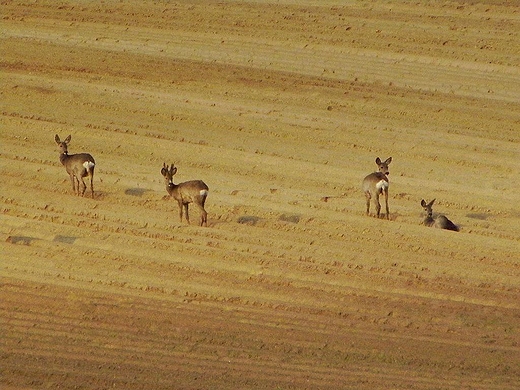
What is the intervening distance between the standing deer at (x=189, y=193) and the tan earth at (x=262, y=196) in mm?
352

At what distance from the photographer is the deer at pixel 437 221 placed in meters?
24.7

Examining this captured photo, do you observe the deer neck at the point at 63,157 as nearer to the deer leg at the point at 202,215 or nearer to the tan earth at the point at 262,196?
the tan earth at the point at 262,196

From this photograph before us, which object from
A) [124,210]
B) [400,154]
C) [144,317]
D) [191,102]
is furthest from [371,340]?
[191,102]

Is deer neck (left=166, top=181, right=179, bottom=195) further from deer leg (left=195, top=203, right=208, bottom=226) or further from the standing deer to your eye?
deer leg (left=195, top=203, right=208, bottom=226)

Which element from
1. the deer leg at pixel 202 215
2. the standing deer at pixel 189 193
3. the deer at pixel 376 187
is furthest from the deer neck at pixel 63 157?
the deer at pixel 376 187

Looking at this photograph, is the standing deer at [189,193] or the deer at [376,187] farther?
the deer at [376,187]

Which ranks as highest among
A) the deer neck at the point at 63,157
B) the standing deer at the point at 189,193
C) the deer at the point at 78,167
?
the deer neck at the point at 63,157

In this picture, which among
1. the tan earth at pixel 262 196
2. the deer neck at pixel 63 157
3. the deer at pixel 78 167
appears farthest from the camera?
the deer neck at pixel 63 157

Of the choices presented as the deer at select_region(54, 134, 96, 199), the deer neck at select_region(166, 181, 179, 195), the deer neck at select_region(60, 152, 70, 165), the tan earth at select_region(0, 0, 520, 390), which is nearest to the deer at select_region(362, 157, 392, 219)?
the tan earth at select_region(0, 0, 520, 390)

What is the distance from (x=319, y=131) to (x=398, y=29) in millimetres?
4746

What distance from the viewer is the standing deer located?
968 inches

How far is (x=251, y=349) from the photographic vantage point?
20.8 meters

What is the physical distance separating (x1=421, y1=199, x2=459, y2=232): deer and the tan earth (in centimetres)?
21

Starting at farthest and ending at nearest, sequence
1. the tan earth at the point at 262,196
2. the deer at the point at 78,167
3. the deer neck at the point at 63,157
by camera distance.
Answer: the deer neck at the point at 63,157, the deer at the point at 78,167, the tan earth at the point at 262,196
